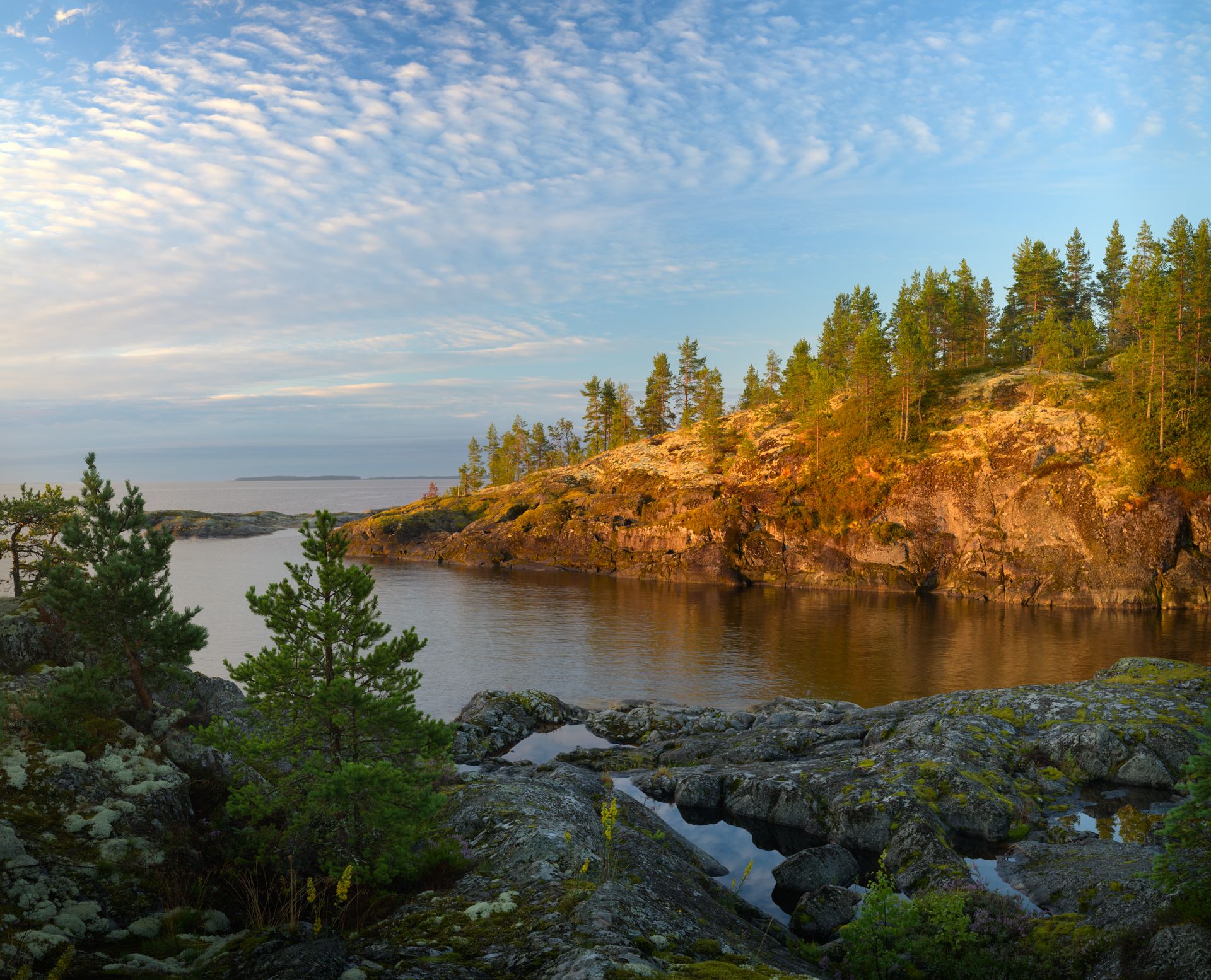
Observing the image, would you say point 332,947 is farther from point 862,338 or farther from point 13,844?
point 862,338

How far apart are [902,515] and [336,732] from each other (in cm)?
8638

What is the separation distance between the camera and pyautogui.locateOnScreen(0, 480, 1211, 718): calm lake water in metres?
50.2

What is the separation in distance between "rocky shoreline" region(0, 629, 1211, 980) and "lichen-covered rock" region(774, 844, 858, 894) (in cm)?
6

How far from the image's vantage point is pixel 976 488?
83812mm

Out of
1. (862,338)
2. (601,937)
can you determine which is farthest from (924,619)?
(601,937)

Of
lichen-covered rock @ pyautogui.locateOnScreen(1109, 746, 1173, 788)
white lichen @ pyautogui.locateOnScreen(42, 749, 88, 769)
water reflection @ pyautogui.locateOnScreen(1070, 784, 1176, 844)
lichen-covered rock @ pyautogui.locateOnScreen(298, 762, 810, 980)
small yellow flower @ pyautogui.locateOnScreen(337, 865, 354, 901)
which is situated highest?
white lichen @ pyautogui.locateOnScreen(42, 749, 88, 769)

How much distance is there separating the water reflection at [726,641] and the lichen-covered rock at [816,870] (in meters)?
24.8

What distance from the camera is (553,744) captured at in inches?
1487

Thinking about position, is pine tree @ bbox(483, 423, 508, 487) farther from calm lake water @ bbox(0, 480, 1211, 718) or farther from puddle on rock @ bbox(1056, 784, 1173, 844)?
puddle on rock @ bbox(1056, 784, 1173, 844)

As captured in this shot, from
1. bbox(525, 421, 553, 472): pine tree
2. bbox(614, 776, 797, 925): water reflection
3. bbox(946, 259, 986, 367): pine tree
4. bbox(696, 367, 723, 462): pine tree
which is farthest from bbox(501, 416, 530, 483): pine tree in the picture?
bbox(614, 776, 797, 925): water reflection

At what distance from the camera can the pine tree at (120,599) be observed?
19.6m

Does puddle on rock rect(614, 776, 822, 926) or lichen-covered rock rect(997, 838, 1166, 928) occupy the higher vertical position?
lichen-covered rock rect(997, 838, 1166, 928)

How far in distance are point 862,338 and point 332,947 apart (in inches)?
4039

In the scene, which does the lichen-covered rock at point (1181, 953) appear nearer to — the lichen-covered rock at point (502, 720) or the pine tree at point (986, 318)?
the lichen-covered rock at point (502, 720)
